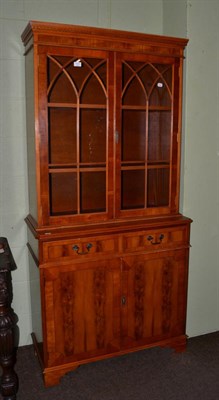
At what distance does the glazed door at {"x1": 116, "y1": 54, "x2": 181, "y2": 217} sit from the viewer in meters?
2.21

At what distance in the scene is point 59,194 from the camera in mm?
2369

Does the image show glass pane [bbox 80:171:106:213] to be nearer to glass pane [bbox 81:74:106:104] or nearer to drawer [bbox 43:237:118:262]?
drawer [bbox 43:237:118:262]

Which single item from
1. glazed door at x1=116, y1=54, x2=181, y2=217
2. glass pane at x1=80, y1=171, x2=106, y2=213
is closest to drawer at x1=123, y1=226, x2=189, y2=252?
glazed door at x1=116, y1=54, x2=181, y2=217

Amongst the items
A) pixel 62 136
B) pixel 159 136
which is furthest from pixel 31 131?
pixel 159 136

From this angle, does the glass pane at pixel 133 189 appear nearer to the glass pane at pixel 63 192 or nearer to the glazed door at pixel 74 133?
the glazed door at pixel 74 133

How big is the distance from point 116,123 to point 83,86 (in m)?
0.28

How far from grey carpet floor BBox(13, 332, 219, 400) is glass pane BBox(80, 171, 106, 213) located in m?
1.01

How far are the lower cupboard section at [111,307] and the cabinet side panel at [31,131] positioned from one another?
0.46 m

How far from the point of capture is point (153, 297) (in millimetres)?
2354

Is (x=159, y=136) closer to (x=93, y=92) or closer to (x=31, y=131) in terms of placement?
(x=93, y=92)

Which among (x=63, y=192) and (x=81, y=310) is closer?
(x=81, y=310)

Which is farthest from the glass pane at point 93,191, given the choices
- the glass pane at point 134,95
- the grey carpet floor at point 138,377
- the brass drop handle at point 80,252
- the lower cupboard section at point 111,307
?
the grey carpet floor at point 138,377

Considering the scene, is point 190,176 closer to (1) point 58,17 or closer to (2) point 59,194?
(2) point 59,194

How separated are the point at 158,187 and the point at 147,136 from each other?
35cm
